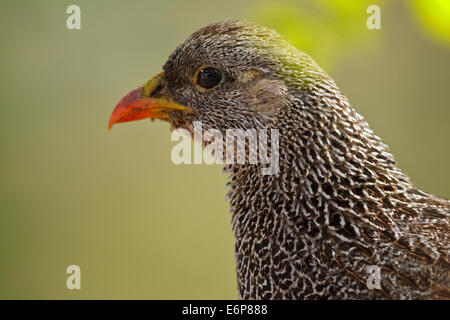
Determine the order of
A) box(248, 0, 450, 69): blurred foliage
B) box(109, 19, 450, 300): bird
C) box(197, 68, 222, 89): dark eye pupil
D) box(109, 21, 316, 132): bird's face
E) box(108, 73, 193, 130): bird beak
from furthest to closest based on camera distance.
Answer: box(108, 73, 193, 130): bird beak
box(197, 68, 222, 89): dark eye pupil
box(109, 21, 316, 132): bird's face
box(109, 19, 450, 300): bird
box(248, 0, 450, 69): blurred foliage

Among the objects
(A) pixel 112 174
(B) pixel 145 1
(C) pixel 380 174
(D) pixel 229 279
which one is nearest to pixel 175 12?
(B) pixel 145 1

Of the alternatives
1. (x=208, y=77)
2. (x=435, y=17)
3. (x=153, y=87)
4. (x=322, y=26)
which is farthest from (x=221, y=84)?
(x=435, y=17)

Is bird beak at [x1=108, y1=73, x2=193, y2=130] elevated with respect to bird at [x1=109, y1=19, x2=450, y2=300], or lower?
elevated

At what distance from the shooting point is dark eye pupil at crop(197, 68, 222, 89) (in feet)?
9.06

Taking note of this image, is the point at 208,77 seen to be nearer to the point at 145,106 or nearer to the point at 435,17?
the point at 145,106

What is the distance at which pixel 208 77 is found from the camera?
9.16 ft

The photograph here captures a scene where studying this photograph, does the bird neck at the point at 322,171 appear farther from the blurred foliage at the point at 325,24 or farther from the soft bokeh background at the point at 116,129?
the soft bokeh background at the point at 116,129

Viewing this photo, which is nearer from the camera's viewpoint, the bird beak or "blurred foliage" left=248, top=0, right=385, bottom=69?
"blurred foliage" left=248, top=0, right=385, bottom=69

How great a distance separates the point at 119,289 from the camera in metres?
5.80

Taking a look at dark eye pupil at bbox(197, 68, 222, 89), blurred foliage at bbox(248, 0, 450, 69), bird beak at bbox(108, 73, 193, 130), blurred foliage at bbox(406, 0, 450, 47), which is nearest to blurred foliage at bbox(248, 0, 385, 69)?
blurred foliage at bbox(248, 0, 450, 69)

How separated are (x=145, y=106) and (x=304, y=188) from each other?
3.23 ft

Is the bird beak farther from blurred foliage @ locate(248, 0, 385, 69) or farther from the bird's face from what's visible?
blurred foliage @ locate(248, 0, 385, 69)
